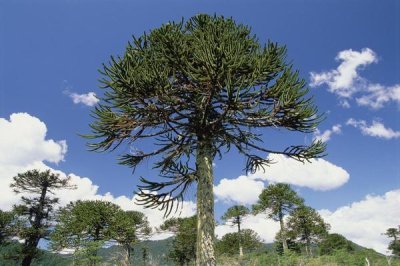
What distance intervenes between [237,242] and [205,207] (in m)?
35.9

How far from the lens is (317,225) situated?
1474 inches

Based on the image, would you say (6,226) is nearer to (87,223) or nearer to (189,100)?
(87,223)

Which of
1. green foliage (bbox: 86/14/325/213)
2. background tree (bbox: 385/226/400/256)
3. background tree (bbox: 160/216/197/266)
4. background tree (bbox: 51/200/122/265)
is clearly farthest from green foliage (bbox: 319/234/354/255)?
green foliage (bbox: 86/14/325/213)

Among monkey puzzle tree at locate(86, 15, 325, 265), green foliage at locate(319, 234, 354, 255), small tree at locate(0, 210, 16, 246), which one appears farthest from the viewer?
green foliage at locate(319, 234, 354, 255)

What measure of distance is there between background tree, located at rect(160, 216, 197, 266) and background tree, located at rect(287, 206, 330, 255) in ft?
38.4

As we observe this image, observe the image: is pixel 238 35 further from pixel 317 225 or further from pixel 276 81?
pixel 317 225

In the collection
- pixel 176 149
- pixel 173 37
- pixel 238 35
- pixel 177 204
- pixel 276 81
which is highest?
pixel 238 35

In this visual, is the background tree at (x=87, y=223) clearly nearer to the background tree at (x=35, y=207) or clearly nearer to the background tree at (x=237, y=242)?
the background tree at (x=35, y=207)

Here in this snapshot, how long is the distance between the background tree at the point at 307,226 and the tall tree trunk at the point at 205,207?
28494 mm

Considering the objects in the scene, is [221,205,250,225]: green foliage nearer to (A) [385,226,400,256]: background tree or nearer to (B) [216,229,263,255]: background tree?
(B) [216,229,263,255]: background tree

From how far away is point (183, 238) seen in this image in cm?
3588

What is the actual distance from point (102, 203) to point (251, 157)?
20.1m

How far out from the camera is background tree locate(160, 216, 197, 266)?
3566 centimetres

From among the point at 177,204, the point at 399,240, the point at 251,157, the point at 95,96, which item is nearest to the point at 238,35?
the point at 251,157
